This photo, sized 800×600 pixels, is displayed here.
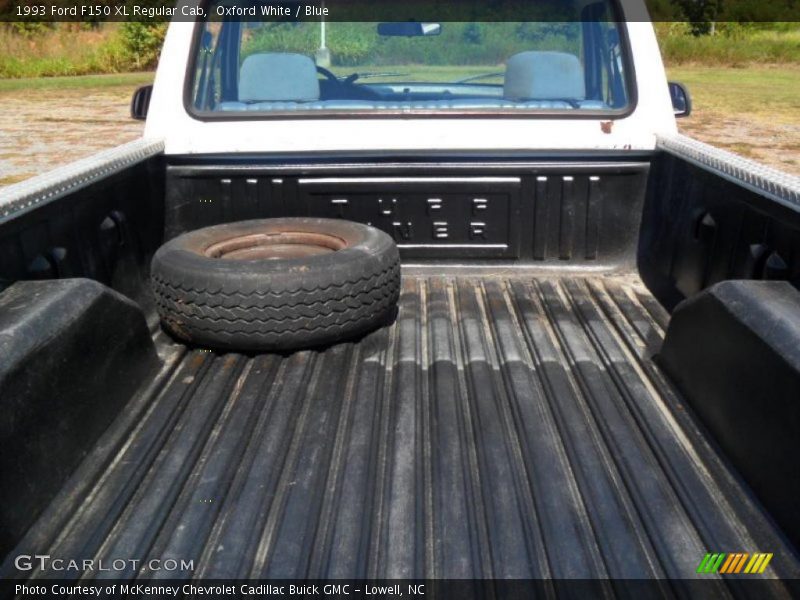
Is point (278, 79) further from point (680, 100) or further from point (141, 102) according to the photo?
point (680, 100)

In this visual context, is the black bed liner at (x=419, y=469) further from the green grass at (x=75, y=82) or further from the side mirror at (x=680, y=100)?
the green grass at (x=75, y=82)

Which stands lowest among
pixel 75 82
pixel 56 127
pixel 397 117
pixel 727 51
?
pixel 56 127

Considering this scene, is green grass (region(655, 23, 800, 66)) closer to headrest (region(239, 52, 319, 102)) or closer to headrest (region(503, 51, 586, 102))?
headrest (region(503, 51, 586, 102))

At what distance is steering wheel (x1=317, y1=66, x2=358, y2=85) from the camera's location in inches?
122

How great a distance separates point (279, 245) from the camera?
8.49 ft

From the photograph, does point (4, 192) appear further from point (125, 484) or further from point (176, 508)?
point (176, 508)

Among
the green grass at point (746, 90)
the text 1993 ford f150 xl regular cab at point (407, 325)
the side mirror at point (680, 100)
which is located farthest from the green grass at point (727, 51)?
the text 1993 ford f150 xl regular cab at point (407, 325)

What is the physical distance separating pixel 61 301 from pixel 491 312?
4.46ft

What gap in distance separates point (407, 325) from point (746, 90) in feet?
57.0

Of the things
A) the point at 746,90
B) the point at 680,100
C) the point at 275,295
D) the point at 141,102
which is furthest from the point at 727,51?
the point at 275,295

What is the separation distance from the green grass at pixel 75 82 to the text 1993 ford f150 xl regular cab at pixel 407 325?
17.3m

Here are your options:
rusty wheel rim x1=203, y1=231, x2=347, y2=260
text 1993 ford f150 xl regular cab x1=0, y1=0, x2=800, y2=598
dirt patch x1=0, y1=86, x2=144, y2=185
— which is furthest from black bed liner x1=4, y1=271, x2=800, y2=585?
dirt patch x1=0, y1=86, x2=144, y2=185

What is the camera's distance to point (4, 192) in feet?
5.82

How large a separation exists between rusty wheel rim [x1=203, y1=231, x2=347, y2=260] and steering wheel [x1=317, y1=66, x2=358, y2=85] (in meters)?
0.85
